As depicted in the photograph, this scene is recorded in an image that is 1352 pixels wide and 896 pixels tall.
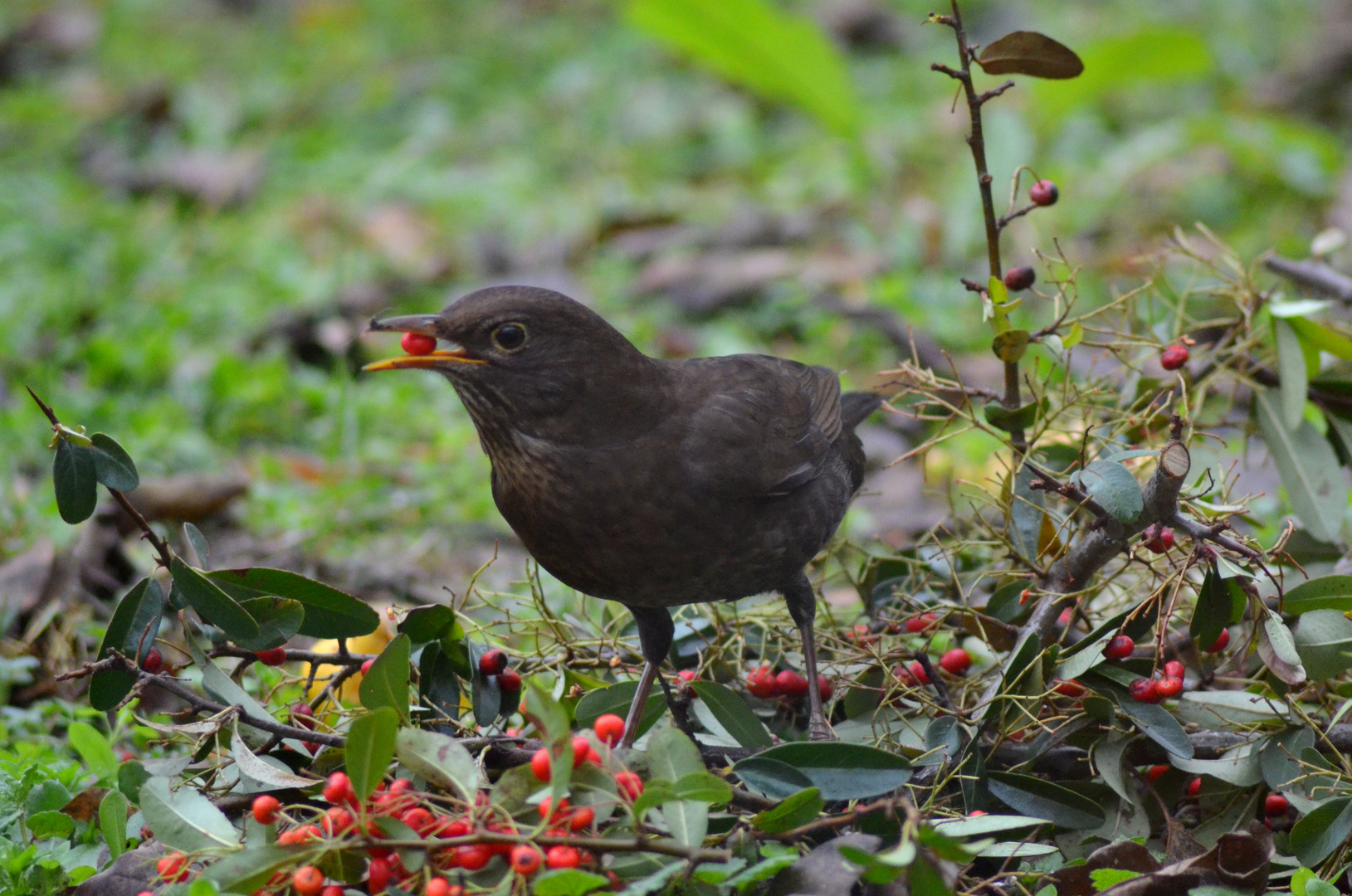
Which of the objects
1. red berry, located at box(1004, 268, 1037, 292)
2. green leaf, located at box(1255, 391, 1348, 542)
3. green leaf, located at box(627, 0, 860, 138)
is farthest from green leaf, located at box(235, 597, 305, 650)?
green leaf, located at box(627, 0, 860, 138)

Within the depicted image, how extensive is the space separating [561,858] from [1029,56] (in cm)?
206

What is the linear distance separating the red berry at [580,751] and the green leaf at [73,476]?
1.20 m

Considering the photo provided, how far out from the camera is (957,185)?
7.71m

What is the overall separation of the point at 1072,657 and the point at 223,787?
6.30ft

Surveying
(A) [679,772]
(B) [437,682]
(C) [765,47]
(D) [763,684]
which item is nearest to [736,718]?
(D) [763,684]

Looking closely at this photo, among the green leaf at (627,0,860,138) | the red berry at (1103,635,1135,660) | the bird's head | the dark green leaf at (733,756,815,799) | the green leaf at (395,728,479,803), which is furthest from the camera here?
the green leaf at (627,0,860,138)

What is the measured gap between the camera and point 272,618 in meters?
2.78

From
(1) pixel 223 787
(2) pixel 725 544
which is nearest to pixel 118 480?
(1) pixel 223 787

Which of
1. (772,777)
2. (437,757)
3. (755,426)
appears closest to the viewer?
(437,757)

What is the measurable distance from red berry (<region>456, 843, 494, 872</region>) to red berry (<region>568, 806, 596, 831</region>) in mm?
159

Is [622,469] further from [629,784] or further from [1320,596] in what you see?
[1320,596]

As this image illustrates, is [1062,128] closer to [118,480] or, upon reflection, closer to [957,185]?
[957,185]

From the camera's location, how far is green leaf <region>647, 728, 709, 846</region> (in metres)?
2.28

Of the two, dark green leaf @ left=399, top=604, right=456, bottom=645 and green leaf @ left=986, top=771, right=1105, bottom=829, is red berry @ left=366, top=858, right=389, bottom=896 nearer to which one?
dark green leaf @ left=399, top=604, right=456, bottom=645
